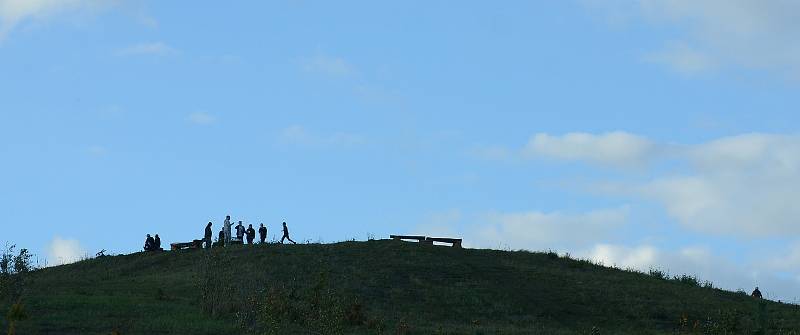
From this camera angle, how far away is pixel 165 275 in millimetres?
42812

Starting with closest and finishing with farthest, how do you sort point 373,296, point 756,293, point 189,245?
point 373,296 < point 756,293 < point 189,245

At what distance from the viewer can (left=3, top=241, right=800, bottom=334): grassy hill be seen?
2628cm

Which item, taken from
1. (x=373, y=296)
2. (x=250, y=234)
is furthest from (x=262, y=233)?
(x=373, y=296)

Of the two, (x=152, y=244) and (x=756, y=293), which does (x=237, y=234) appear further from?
(x=756, y=293)

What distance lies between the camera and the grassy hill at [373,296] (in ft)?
86.2

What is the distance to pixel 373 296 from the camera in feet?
122

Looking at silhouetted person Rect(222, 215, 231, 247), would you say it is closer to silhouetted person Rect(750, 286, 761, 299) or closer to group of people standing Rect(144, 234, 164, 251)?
group of people standing Rect(144, 234, 164, 251)

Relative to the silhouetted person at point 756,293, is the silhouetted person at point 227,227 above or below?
above

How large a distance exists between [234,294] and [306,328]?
4.83m

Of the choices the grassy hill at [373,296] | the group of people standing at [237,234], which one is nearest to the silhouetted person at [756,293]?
the grassy hill at [373,296]

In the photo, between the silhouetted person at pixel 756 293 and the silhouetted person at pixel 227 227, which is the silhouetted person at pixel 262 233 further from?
the silhouetted person at pixel 756 293

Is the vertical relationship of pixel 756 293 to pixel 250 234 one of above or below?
below

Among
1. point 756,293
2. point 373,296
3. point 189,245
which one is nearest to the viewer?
point 373,296

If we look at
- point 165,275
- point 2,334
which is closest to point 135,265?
point 165,275
